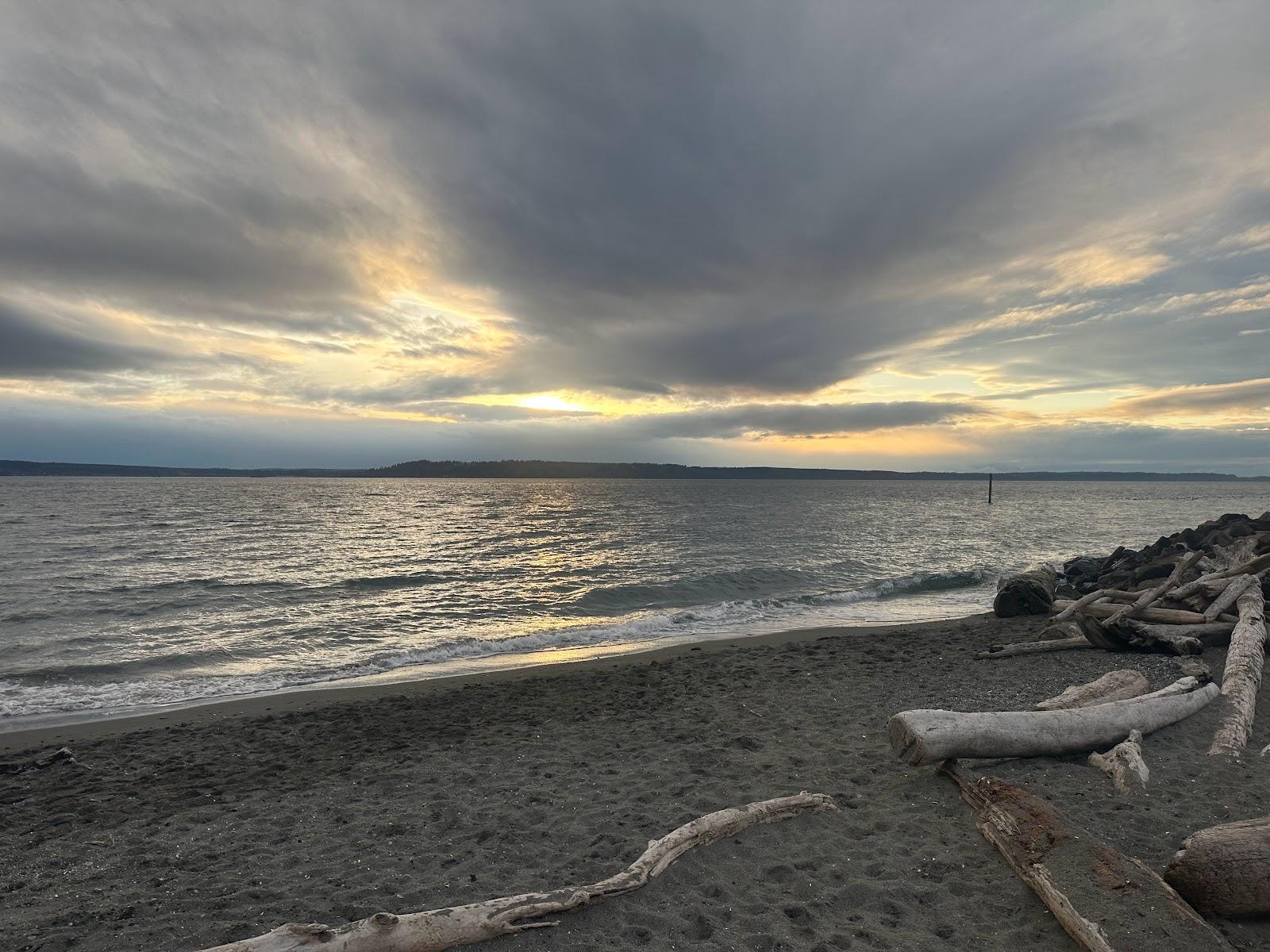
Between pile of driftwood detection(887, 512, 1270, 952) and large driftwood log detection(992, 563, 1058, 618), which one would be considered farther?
large driftwood log detection(992, 563, 1058, 618)

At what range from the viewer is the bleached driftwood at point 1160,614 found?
11.4m

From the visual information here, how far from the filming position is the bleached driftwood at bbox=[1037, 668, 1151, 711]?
297 inches

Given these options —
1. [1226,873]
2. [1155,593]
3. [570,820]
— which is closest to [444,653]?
[570,820]

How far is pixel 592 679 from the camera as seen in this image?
37.5 feet

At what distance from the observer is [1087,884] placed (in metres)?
3.90

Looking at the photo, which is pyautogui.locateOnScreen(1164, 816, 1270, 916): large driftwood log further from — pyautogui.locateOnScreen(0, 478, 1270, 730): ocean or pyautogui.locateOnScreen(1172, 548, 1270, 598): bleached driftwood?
pyautogui.locateOnScreen(0, 478, 1270, 730): ocean

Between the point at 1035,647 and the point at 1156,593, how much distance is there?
375cm

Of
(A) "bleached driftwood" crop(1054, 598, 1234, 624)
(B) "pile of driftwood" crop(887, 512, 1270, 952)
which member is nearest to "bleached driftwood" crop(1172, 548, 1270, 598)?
(B) "pile of driftwood" crop(887, 512, 1270, 952)

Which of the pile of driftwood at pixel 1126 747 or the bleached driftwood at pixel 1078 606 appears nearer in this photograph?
→ the pile of driftwood at pixel 1126 747

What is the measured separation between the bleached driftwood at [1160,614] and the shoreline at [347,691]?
448 centimetres

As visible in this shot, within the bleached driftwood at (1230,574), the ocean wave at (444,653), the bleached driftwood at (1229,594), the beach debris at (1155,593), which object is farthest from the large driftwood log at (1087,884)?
the ocean wave at (444,653)

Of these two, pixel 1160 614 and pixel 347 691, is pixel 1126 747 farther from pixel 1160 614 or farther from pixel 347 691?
pixel 347 691

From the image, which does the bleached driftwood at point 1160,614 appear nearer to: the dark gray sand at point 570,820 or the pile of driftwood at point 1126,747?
the pile of driftwood at point 1126,747

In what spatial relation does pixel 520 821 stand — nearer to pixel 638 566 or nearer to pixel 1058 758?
pixel 1058 758
